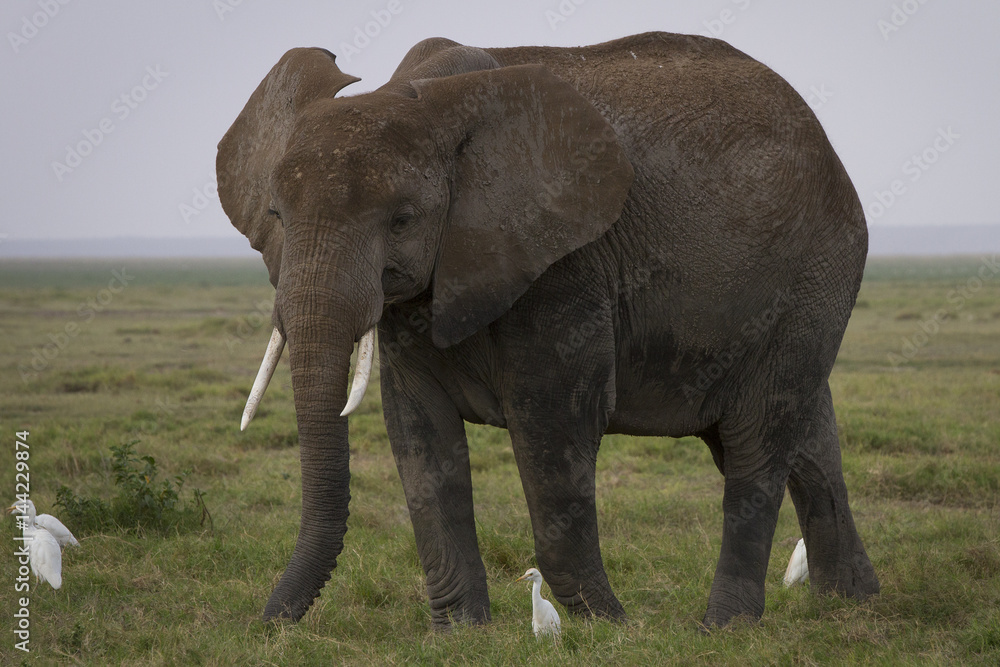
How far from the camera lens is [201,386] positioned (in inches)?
569

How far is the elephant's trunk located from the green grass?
670mm

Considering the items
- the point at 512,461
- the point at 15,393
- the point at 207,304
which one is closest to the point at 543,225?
the point at 512,461

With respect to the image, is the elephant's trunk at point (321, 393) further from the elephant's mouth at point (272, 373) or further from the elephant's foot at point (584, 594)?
the elephant's foot at point (584, 594)

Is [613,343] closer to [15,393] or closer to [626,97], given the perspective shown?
[626,97]

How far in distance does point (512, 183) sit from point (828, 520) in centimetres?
282

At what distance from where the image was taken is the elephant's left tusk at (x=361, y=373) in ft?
11.9

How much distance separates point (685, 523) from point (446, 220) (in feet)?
13.5

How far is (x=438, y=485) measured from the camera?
15.8 ft

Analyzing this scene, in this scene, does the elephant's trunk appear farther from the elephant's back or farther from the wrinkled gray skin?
the elephant's back

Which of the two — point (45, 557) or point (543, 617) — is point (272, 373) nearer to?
point (543, 617)

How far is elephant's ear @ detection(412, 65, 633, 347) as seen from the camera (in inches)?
164

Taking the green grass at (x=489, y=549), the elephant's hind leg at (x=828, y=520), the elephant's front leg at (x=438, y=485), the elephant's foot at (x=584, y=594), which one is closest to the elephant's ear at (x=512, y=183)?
the elephant's front leg at (x=438, y=485)

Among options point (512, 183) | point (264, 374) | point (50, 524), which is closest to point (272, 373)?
point (264, 374)

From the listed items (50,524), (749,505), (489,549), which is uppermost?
(749,505)
